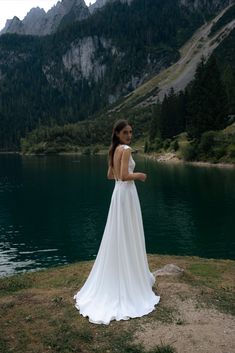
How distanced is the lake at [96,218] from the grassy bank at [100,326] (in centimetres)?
2008

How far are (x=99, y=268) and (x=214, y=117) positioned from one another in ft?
366

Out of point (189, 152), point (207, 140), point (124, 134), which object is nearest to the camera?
point (124, 134)

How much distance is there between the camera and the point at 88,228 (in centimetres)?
4806

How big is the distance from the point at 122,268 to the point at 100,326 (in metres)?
1.78

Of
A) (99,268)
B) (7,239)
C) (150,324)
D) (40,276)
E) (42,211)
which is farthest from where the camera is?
(42,211)

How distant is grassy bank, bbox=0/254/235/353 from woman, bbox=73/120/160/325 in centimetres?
53

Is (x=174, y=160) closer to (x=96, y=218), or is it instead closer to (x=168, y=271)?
(x=96, y=218)

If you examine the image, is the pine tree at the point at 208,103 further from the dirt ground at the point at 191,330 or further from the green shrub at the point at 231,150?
the dirt ground at the point at 191,330

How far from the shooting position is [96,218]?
173 feet

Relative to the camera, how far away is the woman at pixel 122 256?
12.0 meters

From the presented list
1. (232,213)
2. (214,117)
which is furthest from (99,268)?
(214,117)

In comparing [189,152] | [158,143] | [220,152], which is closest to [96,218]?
[220,152]

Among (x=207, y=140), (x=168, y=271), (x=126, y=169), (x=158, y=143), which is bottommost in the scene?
(x=168, y=271)

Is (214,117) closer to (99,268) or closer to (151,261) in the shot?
(151,261)
